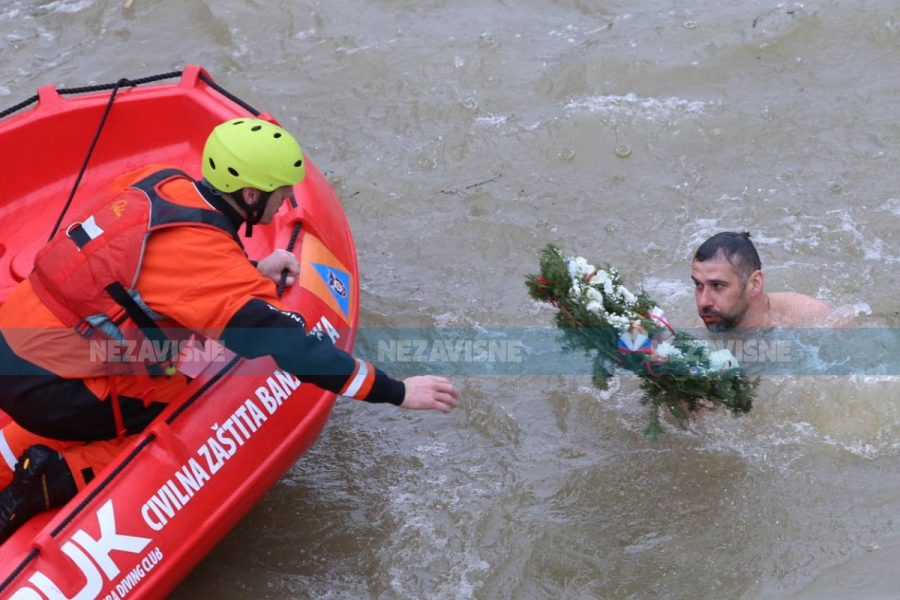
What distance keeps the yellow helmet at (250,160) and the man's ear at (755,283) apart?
7.44 feet

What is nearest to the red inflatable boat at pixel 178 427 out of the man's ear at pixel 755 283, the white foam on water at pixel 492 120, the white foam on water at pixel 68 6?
the man's ear at pixel 755 283

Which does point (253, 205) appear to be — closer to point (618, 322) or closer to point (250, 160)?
point (250, 160)

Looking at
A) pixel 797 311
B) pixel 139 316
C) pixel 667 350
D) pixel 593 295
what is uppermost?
pixel 139 316

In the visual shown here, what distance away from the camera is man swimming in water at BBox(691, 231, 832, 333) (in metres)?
4.90

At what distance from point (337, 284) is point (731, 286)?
A: 1957mm

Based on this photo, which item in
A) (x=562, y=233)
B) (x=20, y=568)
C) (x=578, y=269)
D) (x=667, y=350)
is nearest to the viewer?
(x=20, y=568)

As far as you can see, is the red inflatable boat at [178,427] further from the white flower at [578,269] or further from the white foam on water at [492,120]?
the white foam on water at [492,120]

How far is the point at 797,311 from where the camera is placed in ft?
17.1

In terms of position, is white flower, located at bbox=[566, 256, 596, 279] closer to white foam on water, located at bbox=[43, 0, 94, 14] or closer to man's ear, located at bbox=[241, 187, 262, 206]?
man's ear, located at bbox=[241, 187, 262, 206]

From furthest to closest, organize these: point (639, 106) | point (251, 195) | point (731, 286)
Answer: point (639, 106) < point (731, 286) < point (251, 195)

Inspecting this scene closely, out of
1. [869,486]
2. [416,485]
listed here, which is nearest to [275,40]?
[416,485]

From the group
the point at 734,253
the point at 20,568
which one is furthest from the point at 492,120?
the point at 20,568

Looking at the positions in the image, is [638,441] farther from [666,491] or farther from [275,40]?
[275,40]

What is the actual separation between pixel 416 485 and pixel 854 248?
3.24 metres
